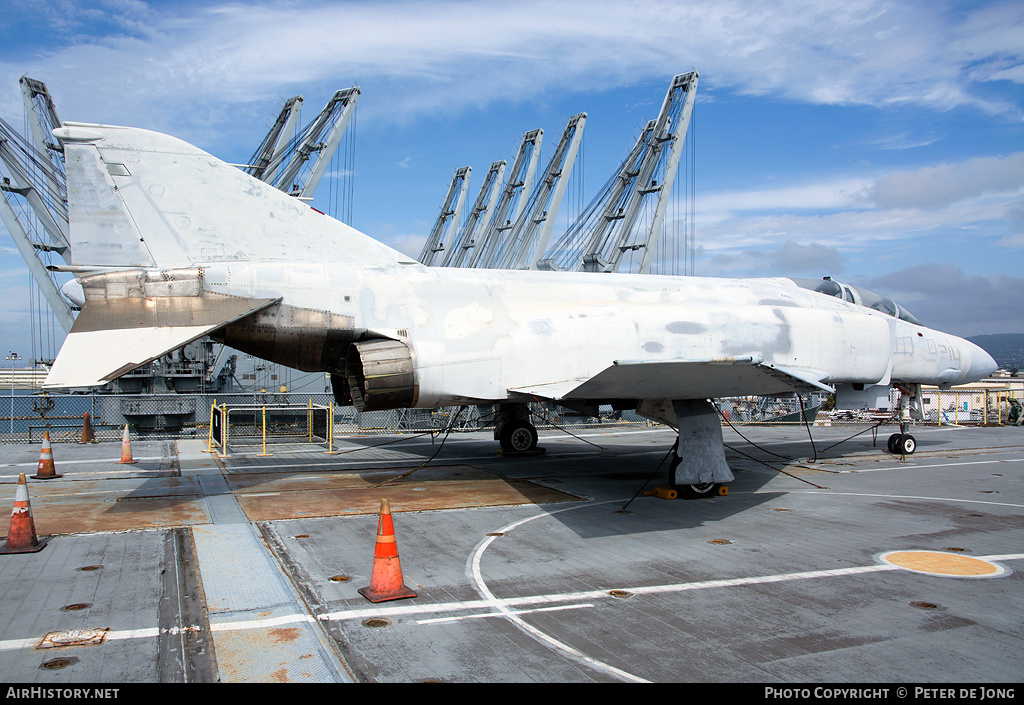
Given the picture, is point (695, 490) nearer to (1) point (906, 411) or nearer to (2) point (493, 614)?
(2) point (493, 614)

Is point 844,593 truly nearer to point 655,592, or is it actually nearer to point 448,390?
point 655,592

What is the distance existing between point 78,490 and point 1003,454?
20.7 metres

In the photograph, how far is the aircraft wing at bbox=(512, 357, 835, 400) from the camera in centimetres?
824

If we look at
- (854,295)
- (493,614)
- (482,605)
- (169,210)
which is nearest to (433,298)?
(169,210)

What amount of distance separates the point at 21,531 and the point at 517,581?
5317 mm

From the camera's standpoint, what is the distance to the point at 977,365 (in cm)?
1567

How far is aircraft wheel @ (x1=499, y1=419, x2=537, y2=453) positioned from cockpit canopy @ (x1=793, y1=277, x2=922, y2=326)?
7054 millimetres

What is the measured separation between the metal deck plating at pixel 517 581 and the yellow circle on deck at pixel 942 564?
0.13 ft

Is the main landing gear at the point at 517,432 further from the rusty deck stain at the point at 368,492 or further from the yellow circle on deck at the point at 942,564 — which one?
the yellow circle on deck at the point at 942,564

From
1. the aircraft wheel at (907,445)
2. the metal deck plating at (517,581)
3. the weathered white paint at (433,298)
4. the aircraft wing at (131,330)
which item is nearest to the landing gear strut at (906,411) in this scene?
the aircraft wheel at (907,445)

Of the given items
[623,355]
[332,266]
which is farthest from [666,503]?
[332,266]

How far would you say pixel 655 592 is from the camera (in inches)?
233

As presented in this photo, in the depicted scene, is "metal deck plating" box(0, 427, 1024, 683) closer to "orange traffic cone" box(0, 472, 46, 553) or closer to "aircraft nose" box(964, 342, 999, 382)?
"orange traffic cone" box(0, 472, 46, 553)

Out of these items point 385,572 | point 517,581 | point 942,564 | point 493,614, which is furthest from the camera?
point 942,564
